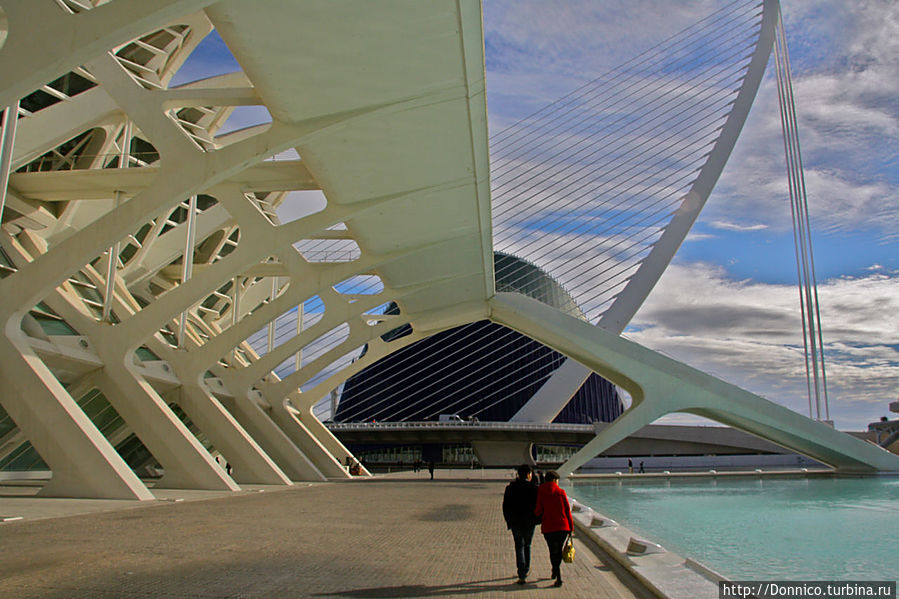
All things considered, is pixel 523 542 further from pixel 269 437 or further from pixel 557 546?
pixel 269 437

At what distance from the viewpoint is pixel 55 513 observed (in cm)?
818

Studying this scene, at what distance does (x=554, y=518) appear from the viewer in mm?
4922

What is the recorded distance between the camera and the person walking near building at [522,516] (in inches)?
196

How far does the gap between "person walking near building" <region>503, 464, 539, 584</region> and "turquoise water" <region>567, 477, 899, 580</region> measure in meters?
2.06

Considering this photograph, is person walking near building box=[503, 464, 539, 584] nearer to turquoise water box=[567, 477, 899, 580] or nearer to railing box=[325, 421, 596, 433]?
turquoise water box=[567, 477, 899, 580]

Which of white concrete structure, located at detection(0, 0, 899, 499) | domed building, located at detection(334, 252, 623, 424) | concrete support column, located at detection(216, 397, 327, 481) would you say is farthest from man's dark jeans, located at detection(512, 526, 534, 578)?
domed building, located at detection(334, 252, 623, 424)

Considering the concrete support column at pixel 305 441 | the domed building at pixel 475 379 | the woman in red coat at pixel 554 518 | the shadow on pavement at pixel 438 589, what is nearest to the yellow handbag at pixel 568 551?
the woman in red coat at pixel 554 518

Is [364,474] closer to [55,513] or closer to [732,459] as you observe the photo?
[55,513]

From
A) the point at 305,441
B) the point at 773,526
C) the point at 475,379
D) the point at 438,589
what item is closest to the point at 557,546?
the point at 438,589

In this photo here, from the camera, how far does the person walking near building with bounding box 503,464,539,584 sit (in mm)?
4988

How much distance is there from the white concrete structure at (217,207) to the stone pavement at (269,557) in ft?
10.8

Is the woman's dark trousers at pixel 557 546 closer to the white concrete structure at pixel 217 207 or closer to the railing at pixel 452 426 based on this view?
the white concrete structure at pixel 217 207

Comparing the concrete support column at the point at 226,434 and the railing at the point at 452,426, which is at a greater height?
the concrete support column at the point at 226,434

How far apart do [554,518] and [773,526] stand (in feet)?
21.3
